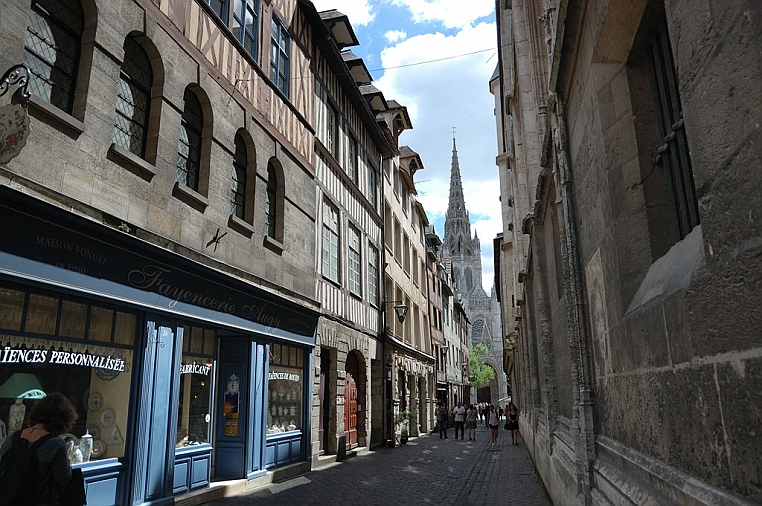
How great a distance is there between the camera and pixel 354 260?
15.9 m

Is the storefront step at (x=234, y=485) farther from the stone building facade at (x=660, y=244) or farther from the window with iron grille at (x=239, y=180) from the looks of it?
the stone building facade at (x=660, y=244)

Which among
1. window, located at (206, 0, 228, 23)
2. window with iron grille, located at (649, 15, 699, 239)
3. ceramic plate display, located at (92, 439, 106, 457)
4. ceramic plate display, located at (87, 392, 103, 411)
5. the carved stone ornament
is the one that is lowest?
ceramic plate display, located at (92, 439, 106, 457)

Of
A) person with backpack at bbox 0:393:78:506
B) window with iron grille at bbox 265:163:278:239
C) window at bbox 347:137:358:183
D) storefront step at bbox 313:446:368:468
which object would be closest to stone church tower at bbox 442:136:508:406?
storefront step at bbox 313:446:368:468

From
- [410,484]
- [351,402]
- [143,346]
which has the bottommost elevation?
[410,484]

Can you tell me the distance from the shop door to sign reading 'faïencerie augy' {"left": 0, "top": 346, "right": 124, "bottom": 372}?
27.4 feet

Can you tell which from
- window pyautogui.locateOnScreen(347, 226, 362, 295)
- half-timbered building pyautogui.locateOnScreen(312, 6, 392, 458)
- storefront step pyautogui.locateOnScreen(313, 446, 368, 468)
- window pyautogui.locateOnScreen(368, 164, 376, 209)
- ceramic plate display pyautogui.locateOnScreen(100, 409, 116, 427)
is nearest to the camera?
ceramic plate display pyautogui.locateOnScreen(100, 409, 116, 427)

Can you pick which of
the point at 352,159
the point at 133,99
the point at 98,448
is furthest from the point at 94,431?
the point at 352,159

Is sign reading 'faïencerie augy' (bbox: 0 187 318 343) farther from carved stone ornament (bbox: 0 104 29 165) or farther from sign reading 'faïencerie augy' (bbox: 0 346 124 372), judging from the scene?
sign reading 'faïencerie augy' (bbox: 0 346 124 372)

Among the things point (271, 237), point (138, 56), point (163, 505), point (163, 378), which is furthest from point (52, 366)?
point (271, 237)

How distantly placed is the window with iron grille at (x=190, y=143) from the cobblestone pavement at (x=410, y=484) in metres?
4.78

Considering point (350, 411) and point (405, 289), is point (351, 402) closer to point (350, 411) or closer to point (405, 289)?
point (350, 411)

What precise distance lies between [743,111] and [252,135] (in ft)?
30.7

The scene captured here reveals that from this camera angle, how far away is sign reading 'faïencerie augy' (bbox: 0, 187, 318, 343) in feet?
17.2

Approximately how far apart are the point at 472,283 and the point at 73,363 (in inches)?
3647
